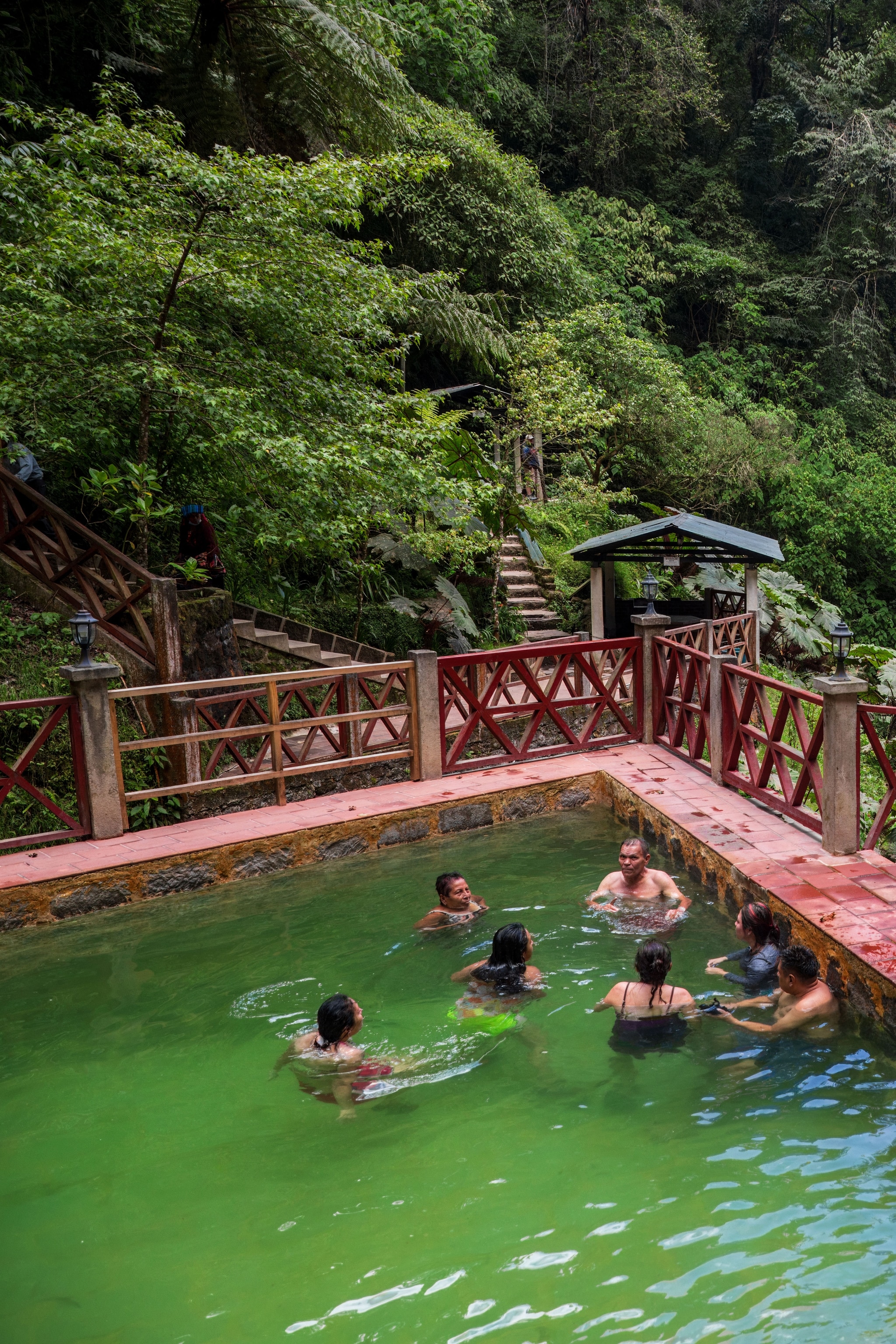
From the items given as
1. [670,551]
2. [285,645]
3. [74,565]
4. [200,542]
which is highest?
[200,542]

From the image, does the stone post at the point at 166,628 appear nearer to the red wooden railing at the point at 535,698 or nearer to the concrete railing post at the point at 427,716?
the concrete railing post at the point at 427,716

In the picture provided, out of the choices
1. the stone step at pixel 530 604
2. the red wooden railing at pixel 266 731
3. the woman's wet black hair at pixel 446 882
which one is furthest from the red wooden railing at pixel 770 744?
the stone step at pixel 530 604

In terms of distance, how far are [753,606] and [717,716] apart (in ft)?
22.0

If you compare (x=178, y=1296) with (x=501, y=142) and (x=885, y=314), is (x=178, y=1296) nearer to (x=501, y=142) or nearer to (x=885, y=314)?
(x=501, y=142)

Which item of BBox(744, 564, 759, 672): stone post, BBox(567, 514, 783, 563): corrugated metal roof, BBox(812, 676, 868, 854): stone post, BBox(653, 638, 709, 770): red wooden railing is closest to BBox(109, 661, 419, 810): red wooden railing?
BBox(653, 638, 709, 770): red wooden railing

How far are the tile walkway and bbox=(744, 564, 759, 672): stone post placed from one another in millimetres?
4799

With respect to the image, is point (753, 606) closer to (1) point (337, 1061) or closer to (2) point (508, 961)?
(2) point (508, 961)

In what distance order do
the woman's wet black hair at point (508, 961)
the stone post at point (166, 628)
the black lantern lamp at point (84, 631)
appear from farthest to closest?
the stone post at point (166, 628), the black lantern lamp at point (84, 631), the woman's wet black hair at point (508, 961)

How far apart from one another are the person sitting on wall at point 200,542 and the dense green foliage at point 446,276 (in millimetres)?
468

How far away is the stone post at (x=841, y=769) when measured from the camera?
24.5ft

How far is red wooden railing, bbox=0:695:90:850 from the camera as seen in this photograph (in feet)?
26.8

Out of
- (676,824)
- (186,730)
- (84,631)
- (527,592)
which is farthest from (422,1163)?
(527,592)

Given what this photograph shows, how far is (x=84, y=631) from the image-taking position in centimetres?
830

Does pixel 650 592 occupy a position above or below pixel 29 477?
below
